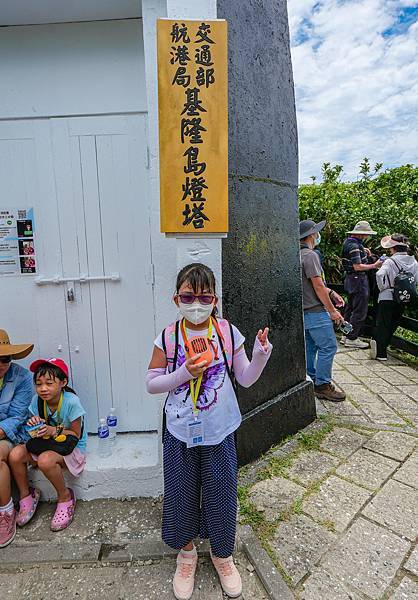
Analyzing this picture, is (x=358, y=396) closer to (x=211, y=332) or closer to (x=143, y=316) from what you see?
(x=143, y=316)

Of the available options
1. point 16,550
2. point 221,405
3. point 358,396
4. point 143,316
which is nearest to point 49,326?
point 143,316

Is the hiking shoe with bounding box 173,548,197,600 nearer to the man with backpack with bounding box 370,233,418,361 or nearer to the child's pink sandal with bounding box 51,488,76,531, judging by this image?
the child's pink sandal with bounding box 51,488,76,531

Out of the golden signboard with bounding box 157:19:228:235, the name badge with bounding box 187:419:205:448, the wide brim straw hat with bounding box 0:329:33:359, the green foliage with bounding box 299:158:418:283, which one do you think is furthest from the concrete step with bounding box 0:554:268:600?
the green foliage with bounding box 299:158:418:283

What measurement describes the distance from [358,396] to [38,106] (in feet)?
13.7

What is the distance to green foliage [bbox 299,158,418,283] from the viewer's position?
723 cm

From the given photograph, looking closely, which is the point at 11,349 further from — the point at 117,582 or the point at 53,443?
the point at 117,582

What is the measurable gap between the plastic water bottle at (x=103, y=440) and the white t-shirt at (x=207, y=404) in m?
0.98

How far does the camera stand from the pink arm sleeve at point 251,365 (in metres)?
1.81

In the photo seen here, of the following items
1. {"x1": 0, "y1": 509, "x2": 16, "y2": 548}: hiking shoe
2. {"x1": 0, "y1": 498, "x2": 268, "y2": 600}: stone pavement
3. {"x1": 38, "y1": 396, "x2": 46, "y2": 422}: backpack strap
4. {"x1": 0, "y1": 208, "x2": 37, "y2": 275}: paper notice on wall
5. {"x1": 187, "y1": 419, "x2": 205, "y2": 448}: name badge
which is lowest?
{"x1": 0, "y1": 498, "x2": 268, "y2": 600}: stone pavement

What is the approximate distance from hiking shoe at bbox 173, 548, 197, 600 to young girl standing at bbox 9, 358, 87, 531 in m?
0.82

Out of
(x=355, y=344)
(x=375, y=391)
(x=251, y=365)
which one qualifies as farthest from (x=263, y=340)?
(x=355, y=344)

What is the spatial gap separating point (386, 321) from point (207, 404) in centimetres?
444

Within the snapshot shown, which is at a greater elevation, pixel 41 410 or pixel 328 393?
pixel 41 410

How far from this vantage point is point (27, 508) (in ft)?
8.15
